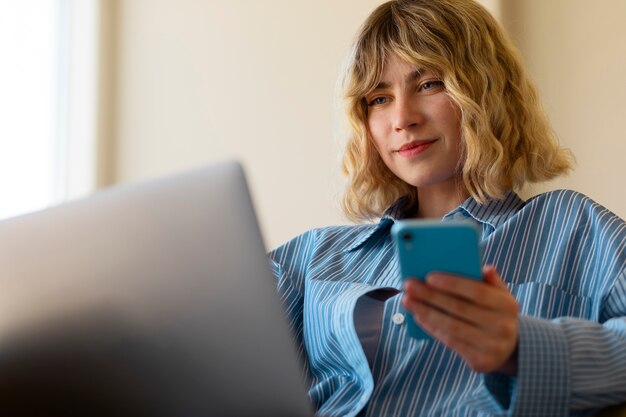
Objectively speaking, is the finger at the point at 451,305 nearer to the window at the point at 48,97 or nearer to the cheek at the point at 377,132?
the cheek at the point at 377,132

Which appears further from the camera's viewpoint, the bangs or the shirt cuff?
the bangs

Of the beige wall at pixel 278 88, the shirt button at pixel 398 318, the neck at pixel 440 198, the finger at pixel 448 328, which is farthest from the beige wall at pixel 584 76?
the finger at pixel 448 328

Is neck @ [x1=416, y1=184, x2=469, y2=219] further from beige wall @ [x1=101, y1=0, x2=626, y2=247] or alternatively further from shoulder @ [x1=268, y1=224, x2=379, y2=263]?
beige wall @ [x1=101, y1=0, x2=626, y2=247]

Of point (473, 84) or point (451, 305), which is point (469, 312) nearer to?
point (451, 305)

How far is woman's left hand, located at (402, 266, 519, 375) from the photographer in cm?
80

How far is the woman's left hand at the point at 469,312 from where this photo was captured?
0.80 meters

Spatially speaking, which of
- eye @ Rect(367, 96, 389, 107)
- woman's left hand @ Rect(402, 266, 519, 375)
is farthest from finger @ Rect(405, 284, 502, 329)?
eye @ Rect(367, 96, 389, 107)

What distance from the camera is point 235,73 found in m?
2.16

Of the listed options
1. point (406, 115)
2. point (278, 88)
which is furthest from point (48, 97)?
point (406, 115)

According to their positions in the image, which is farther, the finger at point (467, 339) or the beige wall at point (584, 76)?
the beige wall at point (584, 76)

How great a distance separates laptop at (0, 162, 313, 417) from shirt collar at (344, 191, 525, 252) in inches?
25.8

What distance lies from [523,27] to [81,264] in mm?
1335

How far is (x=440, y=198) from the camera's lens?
1477mm

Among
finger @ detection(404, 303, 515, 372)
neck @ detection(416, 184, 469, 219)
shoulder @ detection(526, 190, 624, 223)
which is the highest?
neck @ detection(416, 184, 469, 219)
